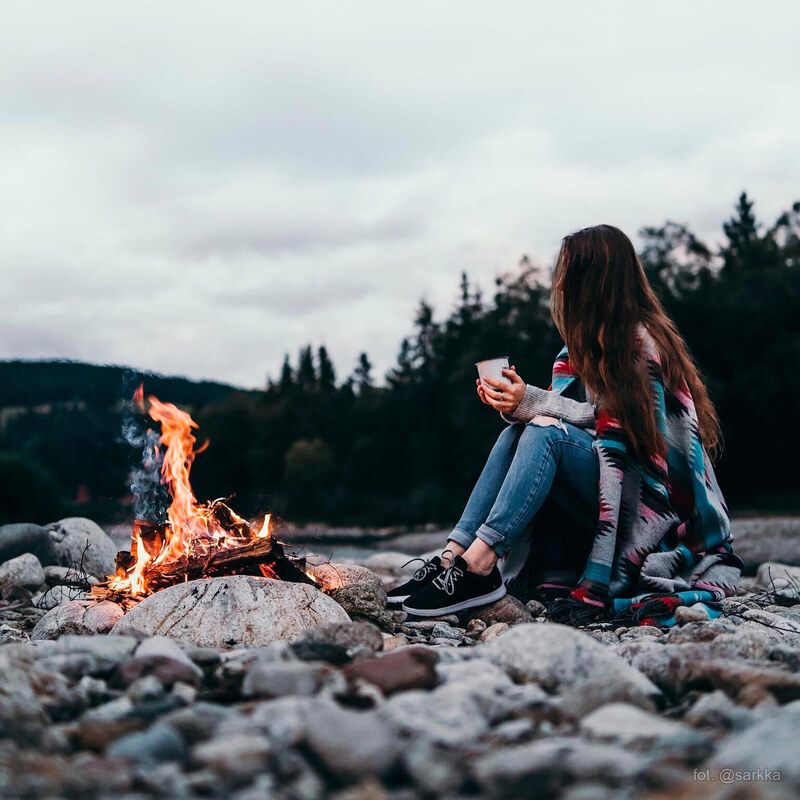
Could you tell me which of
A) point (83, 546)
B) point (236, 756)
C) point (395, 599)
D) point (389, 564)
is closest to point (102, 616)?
point (395, 599)

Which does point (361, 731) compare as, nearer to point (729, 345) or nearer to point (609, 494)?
point (609, 494)

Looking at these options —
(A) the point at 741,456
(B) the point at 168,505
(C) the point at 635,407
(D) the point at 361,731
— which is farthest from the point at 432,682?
(A) the point at 741,456

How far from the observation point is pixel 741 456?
30.2 meters

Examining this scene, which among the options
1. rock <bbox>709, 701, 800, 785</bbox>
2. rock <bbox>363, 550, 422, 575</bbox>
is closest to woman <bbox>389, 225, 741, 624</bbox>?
rock <bbox>709, 701, 800, 785</bbox>

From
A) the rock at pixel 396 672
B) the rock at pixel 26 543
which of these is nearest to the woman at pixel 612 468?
the rock at pixel 396 672

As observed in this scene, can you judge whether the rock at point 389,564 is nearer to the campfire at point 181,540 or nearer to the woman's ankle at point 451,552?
the campfire at point 181,540

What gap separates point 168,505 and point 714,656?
10.4 ft

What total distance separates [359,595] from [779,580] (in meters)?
3.85

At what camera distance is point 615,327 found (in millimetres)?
4086

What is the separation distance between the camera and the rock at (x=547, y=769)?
1558mm

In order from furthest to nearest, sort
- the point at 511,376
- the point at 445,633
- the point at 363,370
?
1. the point at 363,370
2. the point at 511,376
3. the point at 445,633

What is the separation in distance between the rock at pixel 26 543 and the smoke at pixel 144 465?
6.71ft

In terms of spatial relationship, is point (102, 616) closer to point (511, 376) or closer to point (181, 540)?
point (181, 540)

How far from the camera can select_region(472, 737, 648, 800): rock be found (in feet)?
5.11
